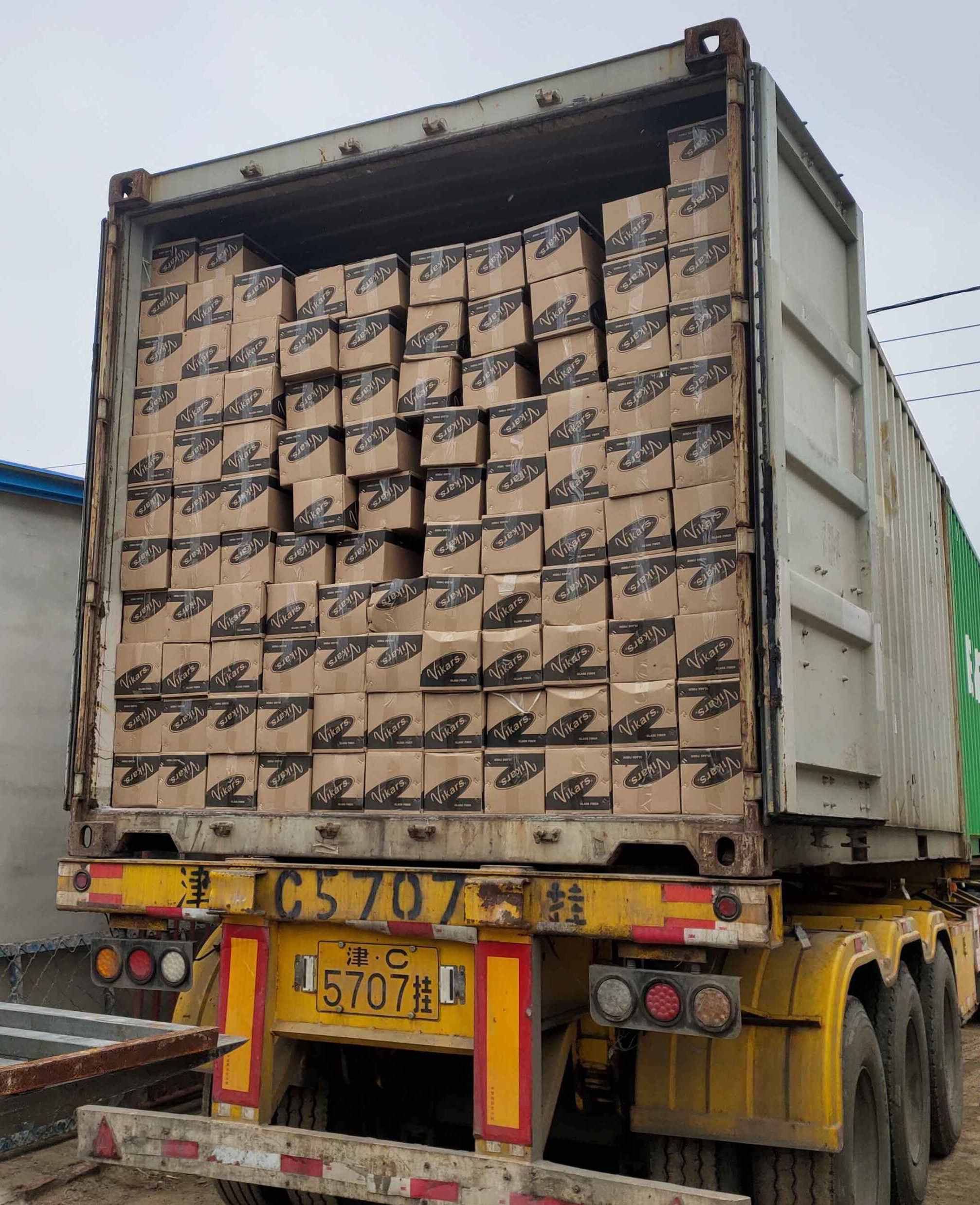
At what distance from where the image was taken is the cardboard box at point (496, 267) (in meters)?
4.09

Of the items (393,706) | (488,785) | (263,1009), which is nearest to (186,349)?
(393,706)

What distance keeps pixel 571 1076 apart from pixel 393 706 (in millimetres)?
1357

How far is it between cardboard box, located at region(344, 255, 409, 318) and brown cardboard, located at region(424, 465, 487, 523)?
696 millimetres

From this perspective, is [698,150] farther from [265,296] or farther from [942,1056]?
[942,1056]

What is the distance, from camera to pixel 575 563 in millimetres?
3719

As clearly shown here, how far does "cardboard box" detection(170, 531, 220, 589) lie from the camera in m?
4.21

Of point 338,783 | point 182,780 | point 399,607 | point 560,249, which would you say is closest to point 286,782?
point 338,783

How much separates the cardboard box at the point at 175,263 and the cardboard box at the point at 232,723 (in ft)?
5.50

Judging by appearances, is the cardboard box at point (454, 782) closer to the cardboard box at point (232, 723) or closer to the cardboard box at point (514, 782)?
the cardboard box at point (514, 782)

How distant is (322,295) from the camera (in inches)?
172

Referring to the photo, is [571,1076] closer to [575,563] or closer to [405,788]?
[405,788]

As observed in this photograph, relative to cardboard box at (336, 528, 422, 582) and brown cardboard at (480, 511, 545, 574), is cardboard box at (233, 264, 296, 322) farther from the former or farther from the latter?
brown cardboard at (480, 511, 545, 574)

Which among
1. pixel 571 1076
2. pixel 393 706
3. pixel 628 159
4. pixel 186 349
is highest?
pixel 628 159

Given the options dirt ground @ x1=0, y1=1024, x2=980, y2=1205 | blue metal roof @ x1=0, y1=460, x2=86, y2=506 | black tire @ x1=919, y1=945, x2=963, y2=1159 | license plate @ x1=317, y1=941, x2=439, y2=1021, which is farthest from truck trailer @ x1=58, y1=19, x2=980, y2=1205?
blue metal roof @ x1=0, y1=460, x2=86, y2=506
